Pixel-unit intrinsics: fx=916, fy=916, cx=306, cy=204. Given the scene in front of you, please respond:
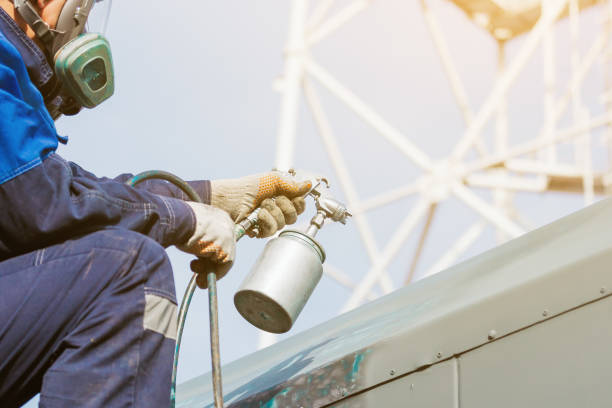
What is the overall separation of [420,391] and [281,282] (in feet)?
1.78

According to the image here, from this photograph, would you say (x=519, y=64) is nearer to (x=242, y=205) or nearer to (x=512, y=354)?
(x=242, y=205)

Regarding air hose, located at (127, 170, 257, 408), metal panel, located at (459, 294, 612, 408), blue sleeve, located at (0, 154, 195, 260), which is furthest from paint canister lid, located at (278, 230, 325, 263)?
metal panel, located at (459, 294, 612, 408)

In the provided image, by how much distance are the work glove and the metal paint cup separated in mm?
125

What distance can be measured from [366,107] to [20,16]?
21.7 feet

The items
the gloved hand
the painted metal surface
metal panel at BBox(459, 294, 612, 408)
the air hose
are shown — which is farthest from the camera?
the gloved hand

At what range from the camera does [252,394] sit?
2.23 meters

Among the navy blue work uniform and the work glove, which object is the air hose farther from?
the navy blue work uniform

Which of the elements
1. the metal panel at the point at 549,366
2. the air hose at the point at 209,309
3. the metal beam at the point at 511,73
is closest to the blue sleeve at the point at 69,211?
the air hose at the point at 209,309

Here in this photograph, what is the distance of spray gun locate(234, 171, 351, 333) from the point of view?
2254 millimetres

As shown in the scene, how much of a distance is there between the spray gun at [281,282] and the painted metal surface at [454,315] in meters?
0.14

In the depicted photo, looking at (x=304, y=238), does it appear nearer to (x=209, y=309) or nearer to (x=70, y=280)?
(x=209, y=309)

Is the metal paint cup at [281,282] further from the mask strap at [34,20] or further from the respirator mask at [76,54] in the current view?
the mask strap at [34,20]

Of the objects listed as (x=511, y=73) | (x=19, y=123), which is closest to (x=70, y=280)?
(x=19, y=123)

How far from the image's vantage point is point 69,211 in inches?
72.2
